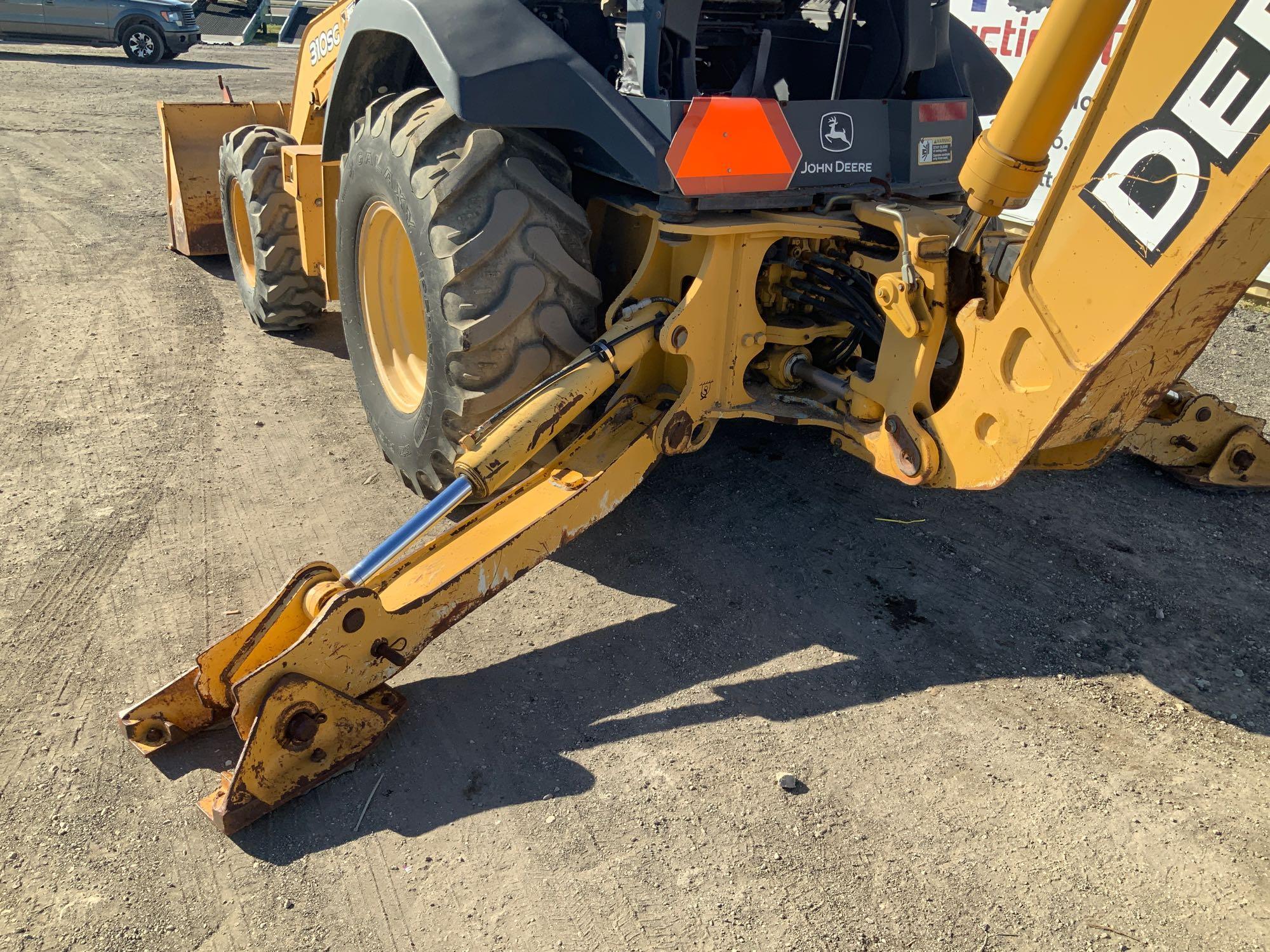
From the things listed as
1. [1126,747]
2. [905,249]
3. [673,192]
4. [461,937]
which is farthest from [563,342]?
[1126,747]

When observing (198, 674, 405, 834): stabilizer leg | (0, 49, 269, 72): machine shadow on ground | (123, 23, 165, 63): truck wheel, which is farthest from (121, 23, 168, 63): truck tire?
(198, 674, 405, 834): stabilizer leg

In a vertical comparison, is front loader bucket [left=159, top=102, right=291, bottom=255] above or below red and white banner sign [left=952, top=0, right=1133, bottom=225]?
below

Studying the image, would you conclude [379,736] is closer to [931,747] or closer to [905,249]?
[931,747]

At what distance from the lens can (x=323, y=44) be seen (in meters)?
5.11

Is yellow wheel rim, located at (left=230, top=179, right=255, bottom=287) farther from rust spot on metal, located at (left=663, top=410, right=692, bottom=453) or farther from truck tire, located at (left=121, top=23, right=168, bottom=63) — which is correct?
truck tire, located at (left=121, top=23, right=168, bottom=63)

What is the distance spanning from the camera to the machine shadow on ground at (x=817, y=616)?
106 inches

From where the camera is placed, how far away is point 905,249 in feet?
9.02

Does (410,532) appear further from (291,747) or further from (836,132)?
(836,132)

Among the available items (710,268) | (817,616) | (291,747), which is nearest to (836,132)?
(710,268)

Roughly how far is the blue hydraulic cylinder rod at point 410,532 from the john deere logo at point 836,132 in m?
1.53

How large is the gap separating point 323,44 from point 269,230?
1008 mm

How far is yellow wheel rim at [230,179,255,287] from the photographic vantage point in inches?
227

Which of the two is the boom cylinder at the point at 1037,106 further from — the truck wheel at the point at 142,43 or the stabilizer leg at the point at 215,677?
the truck wheel at the point at 142,43

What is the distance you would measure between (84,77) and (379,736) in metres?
15.0
